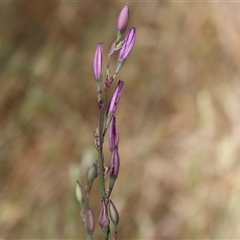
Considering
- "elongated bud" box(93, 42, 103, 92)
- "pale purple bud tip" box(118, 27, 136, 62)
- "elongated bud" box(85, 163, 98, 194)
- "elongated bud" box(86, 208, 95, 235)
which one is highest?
"pale purple bud tip" box(118, 27, 136, 62)

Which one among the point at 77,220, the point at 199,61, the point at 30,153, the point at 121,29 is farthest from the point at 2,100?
the point at 121,29

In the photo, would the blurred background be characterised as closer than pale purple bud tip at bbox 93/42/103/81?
No

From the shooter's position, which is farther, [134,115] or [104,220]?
[134,115]

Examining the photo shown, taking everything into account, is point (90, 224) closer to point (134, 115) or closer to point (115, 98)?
point (115, 98)

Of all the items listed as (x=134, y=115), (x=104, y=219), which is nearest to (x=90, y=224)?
(x=104, y=219)

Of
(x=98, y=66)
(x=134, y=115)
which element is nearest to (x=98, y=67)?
(x=98, y=66)

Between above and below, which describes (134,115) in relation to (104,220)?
above

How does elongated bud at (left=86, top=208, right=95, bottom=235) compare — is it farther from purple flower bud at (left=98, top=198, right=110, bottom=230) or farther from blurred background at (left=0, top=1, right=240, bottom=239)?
blurred background at (left=0, top=1, right=240, bottom=239)

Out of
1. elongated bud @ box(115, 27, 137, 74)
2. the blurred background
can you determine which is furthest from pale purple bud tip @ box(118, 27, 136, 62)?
the blurred background

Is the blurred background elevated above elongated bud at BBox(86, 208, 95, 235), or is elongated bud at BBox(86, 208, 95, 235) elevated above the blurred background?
the blurred background
